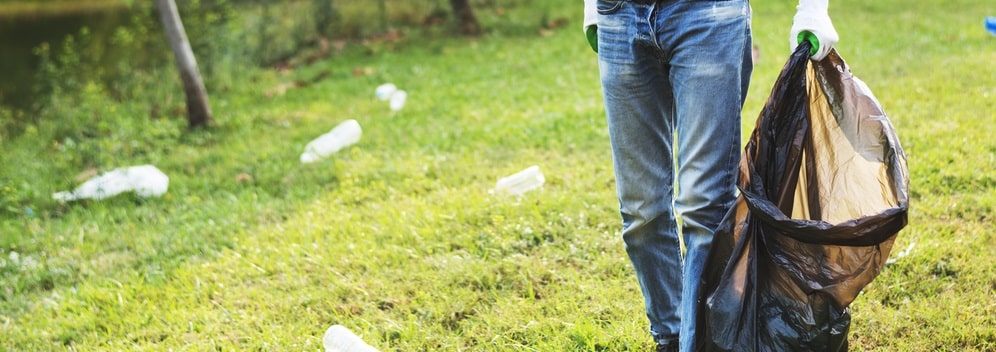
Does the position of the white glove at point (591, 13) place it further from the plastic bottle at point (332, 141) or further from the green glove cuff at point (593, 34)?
the plastic bottle at point (332, 141)

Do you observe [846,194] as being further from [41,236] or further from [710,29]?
[41,236]

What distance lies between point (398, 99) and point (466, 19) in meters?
4.01

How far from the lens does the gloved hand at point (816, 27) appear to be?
79.0 inches

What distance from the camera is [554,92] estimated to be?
6.88 m

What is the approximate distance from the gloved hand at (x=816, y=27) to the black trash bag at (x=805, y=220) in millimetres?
40

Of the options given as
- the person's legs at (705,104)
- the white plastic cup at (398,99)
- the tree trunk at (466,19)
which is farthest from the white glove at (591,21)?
the tree trunk at (466,19)

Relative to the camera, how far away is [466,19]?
1095 cm

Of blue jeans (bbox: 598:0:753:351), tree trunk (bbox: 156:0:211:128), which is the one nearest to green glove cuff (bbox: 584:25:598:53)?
blue jeans (bbox: 598:0:753:351)

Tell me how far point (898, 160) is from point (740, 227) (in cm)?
42

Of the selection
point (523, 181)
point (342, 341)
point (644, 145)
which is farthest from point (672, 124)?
point (523, 181)

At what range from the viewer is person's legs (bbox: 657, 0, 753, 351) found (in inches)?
80.0

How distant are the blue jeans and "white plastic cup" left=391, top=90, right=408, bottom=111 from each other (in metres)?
4.89

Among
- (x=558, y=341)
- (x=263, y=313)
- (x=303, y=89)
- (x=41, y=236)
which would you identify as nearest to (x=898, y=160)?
(x=558, y=341)

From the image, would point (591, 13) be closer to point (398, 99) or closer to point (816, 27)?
point (816, 27)
